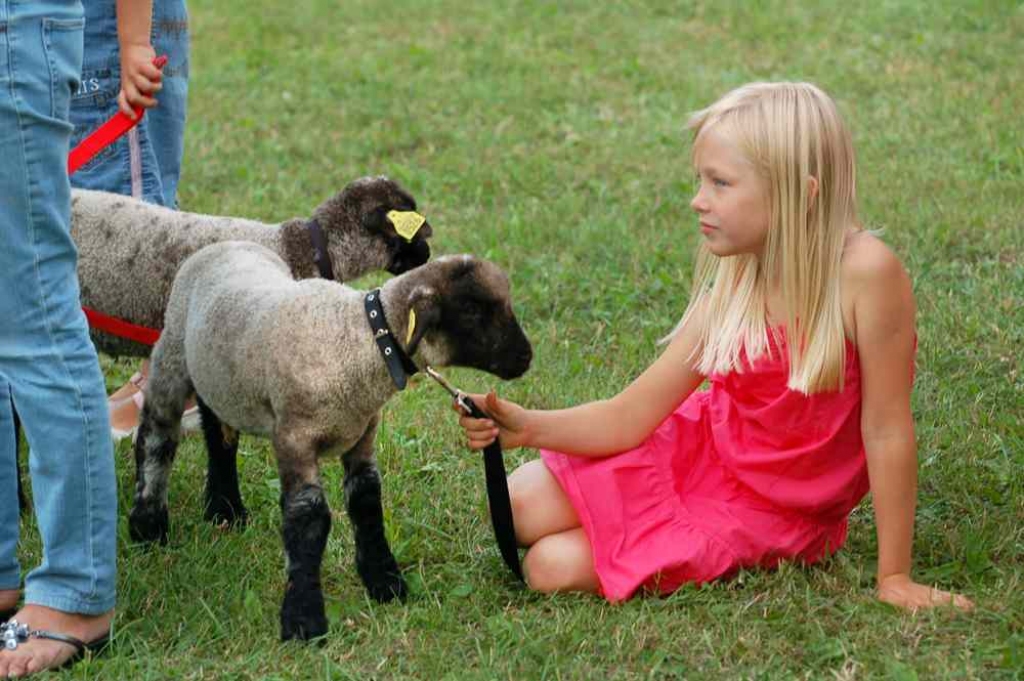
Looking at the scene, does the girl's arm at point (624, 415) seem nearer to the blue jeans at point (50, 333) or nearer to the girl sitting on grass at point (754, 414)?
the girl sitting on grass at point (754, 414)

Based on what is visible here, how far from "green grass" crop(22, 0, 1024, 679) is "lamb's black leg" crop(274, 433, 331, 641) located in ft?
0.30

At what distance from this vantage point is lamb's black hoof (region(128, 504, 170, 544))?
4.56 m

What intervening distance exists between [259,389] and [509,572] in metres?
1.01

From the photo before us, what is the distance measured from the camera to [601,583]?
13.6ft

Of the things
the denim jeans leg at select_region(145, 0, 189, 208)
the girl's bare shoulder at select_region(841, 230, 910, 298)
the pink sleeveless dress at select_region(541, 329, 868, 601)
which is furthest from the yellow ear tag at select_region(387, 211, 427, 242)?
the girl's bare shoulder at select_region(841, 230, 910, 298)

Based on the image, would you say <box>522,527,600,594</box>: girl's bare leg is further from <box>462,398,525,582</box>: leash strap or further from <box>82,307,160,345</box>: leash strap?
<box>82,307,160,345</box>: leash strap

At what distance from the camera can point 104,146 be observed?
15.0ft

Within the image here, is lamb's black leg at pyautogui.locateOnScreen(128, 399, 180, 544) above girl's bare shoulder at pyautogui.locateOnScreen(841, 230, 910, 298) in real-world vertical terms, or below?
below

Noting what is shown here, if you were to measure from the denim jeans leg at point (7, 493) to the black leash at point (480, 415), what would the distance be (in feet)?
3.31

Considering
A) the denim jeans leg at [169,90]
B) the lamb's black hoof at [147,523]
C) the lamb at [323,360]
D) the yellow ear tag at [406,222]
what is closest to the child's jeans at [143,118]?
the denim jeans leg at [169,90]

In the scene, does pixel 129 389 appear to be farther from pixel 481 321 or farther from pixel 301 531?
pixel 481 321

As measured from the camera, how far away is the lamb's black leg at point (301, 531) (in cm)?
383

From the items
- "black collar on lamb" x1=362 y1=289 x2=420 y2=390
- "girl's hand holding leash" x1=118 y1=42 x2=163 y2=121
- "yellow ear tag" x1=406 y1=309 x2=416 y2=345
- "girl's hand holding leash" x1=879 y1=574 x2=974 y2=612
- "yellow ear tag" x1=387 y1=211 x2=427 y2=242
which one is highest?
"girl's hand holding leash" x1=118 y1=42 x2=163 y2=121

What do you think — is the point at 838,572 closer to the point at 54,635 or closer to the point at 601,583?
the point at 601,583
